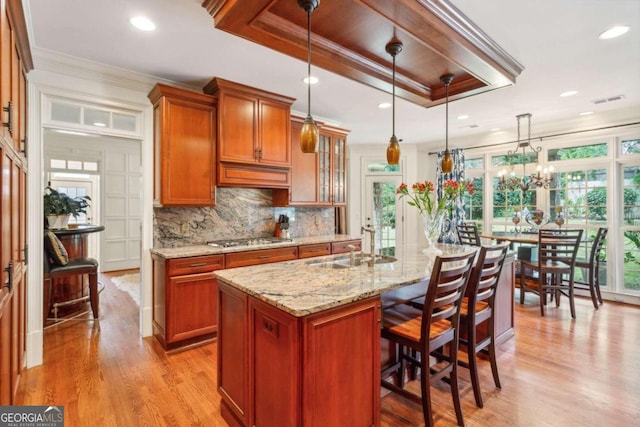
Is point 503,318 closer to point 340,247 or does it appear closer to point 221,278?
point 340,247

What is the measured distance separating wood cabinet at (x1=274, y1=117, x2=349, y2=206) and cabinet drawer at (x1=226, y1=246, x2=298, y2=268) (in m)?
0.72

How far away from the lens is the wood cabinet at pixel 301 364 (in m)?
1.44

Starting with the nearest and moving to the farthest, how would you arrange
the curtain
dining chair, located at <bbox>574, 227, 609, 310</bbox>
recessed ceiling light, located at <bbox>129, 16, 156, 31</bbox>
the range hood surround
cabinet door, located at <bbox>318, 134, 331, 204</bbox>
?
the range hood surround
recessed ceiling light, located at <bbox>129, 16, 156, 31</bbox>
dining chair, located at <bbox>574, 227, 609, 310</bbox>
cabinet door, located at <bbox>318, 134, 331, 204</bbox>
the curtain

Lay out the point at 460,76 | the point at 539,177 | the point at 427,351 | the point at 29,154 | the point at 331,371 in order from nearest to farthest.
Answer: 1. the point at 331,371
2. the point at 427,351
3. the point at 29,154
4. the point at 460,76
5. the point at 539,177

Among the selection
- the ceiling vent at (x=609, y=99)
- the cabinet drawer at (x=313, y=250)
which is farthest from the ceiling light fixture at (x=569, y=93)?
the cabinet drawer at (x=313, y=250)

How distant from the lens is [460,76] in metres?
2.90

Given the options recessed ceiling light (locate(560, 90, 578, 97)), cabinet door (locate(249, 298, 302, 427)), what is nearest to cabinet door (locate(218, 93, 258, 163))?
cabinet door (locate(249, 298, 302, 427))

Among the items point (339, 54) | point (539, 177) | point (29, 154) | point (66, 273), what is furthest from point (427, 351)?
point (539, 177)

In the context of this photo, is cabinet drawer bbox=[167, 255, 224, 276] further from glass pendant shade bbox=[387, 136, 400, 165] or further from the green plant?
the green plant

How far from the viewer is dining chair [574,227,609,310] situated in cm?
403

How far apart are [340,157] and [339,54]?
2474 mm

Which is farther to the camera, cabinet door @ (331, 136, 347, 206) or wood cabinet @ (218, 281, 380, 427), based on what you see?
cabinet door @ (331, 136, 347, 206)

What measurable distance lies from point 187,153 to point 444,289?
2.70 meters

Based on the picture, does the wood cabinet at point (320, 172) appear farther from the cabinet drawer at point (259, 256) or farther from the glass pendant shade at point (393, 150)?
the glass pendant shade at point (393, 150)
